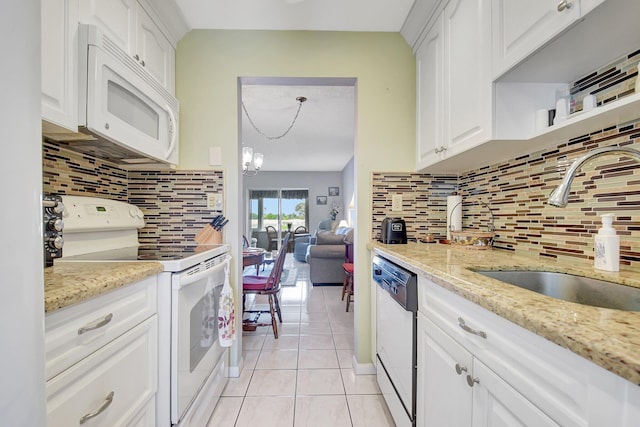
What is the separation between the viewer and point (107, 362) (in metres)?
0.83

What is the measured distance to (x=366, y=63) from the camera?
6.28ft

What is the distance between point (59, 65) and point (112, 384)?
3.65 feet

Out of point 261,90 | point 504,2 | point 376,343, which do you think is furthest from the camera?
point 261,90

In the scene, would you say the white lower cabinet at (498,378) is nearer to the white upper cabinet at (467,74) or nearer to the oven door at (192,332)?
the white upper cabinet at (467,74)

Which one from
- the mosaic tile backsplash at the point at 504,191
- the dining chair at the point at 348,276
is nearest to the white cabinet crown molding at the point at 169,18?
the mosaic tile backsplash at the point at 504,191

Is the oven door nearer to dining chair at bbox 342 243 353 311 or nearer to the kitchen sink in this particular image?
A: the kitchen sink

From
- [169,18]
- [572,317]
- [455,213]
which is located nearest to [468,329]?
[572,317]

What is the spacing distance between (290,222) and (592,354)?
25.8 ft

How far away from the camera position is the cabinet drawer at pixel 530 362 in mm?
455

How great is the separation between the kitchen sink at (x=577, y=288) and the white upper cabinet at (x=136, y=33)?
1848 mm

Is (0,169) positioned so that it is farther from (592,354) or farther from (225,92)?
(225,92)

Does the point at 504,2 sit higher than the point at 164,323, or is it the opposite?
the point at 504,2

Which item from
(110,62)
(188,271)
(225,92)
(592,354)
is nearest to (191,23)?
(225,92)

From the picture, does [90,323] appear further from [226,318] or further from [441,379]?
[441,379]
